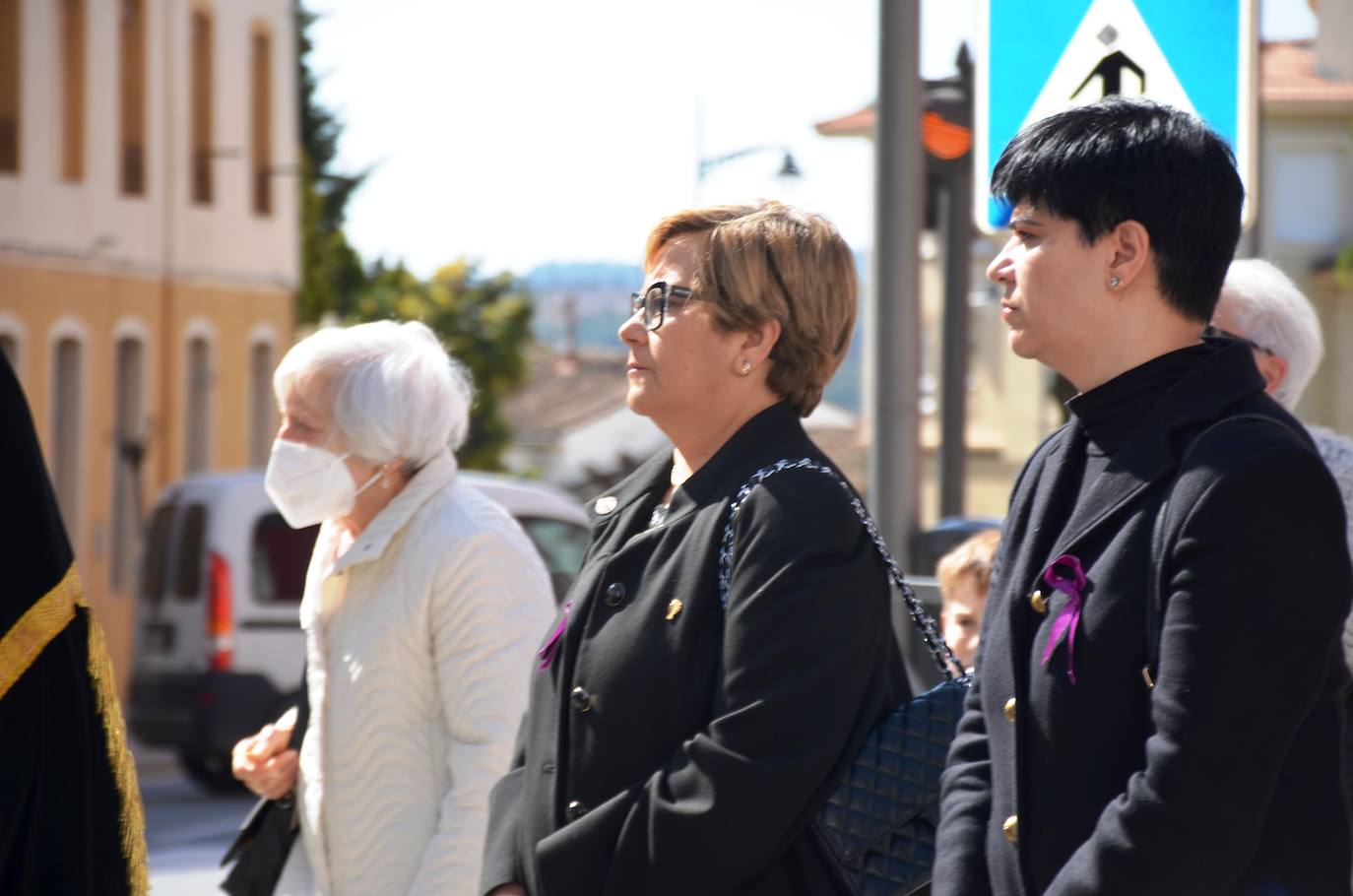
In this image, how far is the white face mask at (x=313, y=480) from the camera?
13.9ft

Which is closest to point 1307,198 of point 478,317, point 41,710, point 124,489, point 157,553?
point 478,317

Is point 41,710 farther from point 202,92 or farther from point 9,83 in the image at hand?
point 202,92

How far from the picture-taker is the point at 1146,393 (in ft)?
8.78

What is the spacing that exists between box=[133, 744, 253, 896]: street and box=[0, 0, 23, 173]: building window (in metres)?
8.34

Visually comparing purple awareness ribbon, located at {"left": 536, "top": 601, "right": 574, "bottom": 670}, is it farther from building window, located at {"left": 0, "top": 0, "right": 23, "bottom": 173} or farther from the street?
building window, located at {"left": 0, "top": 0, "right": 23, "bottom": 173}

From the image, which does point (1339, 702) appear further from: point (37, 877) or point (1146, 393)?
point (37, 877)

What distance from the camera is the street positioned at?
1066 centimetres

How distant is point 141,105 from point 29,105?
2.75m

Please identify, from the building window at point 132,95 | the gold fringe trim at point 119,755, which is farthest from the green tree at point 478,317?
the gold fringe trim at point 119,755

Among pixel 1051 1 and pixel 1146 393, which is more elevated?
pixel 1051 1

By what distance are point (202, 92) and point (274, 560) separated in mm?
15194

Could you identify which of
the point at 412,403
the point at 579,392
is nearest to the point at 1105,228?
the point at 412,403

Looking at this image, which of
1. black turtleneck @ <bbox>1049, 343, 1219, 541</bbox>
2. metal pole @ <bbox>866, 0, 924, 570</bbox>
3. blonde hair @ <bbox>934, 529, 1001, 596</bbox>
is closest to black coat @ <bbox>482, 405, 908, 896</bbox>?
black turtleneck @ <bbox>1049, 343, 1219, 541</bbox>

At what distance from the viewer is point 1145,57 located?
4289 mm
